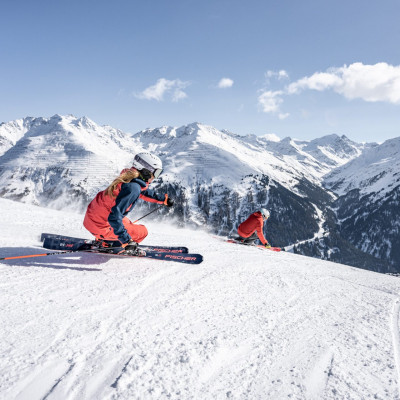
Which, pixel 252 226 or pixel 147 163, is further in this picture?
pixel 252 226

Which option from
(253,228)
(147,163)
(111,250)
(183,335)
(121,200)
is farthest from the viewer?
(253,228)

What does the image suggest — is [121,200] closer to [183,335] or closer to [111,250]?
[111,250]

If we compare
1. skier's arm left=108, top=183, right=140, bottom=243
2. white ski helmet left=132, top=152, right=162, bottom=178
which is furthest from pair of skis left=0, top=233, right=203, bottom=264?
white ski helmet left=132, top=152, right=162, bottom=178

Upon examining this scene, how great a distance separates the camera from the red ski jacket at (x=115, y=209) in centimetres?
604

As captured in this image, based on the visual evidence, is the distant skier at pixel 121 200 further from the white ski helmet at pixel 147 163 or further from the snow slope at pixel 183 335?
the snow slope at pixel 183 335

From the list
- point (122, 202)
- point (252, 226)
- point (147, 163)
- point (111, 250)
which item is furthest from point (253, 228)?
point (122, 202)

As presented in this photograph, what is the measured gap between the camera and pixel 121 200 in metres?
6.00

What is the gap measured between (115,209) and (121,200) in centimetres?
25

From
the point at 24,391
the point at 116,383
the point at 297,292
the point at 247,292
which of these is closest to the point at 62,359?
the point at 24,391

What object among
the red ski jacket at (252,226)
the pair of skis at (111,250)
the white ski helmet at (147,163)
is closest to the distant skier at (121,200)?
the white ski helmet at (147,163)

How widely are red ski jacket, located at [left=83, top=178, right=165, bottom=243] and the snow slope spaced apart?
873mm

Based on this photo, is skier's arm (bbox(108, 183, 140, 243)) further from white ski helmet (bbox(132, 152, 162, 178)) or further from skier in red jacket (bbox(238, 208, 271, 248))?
skier in red jacket (bbox(238, 208, 271, 248))

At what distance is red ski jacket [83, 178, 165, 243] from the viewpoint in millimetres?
6043

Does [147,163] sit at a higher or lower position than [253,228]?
higher
